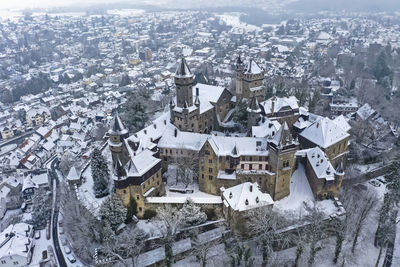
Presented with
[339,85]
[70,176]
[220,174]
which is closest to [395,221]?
[220,174]

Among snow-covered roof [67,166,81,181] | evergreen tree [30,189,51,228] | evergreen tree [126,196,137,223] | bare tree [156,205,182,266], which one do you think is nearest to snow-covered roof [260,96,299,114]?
bare tree [156,205,182,266]

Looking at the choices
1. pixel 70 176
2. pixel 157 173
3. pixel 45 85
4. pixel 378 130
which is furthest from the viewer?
pixel 45 85

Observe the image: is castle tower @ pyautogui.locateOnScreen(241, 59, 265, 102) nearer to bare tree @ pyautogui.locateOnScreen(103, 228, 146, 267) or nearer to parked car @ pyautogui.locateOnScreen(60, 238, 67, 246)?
bare tree @ pyautogui.locateOnScreen(103, 228, 146, 267)

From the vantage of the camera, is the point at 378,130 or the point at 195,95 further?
the point at 378,130

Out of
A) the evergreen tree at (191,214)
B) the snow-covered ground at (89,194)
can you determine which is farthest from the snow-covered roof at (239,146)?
the snow-covered ground at (89,194)

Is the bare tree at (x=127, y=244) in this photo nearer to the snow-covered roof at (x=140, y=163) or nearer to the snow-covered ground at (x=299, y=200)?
the snow-covered roof at (x=140, y=163)

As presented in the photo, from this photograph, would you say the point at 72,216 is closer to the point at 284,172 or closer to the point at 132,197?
the point at 132,197

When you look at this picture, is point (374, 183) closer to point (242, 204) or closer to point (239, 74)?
point (242, 204)
